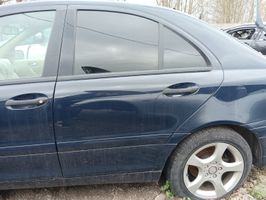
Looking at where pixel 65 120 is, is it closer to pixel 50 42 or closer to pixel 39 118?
pixel 39 118

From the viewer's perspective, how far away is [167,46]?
7.51 ft

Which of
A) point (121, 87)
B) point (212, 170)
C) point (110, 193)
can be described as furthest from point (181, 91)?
point (110, 193)

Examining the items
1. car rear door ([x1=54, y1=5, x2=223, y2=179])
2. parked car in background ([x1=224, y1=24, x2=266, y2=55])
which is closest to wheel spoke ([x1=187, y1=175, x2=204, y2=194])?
car rear door ([x1=54, y1=5, x2=223, y2=179])

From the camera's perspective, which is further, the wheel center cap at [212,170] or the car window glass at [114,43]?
the wheel center cap at [212,170]

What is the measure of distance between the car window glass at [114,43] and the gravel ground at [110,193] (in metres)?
1.10

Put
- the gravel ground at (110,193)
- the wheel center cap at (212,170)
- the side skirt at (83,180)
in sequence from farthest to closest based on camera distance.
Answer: the gravel ground at (110,193), the wheel center cap at (212,170), the side skirt at (83,180)

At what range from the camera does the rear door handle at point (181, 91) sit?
2.23m

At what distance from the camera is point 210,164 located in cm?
248

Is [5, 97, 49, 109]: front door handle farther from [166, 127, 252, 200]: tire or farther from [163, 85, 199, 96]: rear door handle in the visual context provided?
[166, 127, 252, 200]: tire

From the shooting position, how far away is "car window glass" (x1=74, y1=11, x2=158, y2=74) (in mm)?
2225

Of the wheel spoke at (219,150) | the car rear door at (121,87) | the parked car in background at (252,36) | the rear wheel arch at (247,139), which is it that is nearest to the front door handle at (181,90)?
the car rear door at (121,87)

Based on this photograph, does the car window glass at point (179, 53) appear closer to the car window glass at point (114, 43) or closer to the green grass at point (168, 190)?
the car window glass at point (114, 43)

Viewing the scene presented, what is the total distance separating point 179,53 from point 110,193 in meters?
1.31

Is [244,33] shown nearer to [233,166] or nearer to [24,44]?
[233,166]
